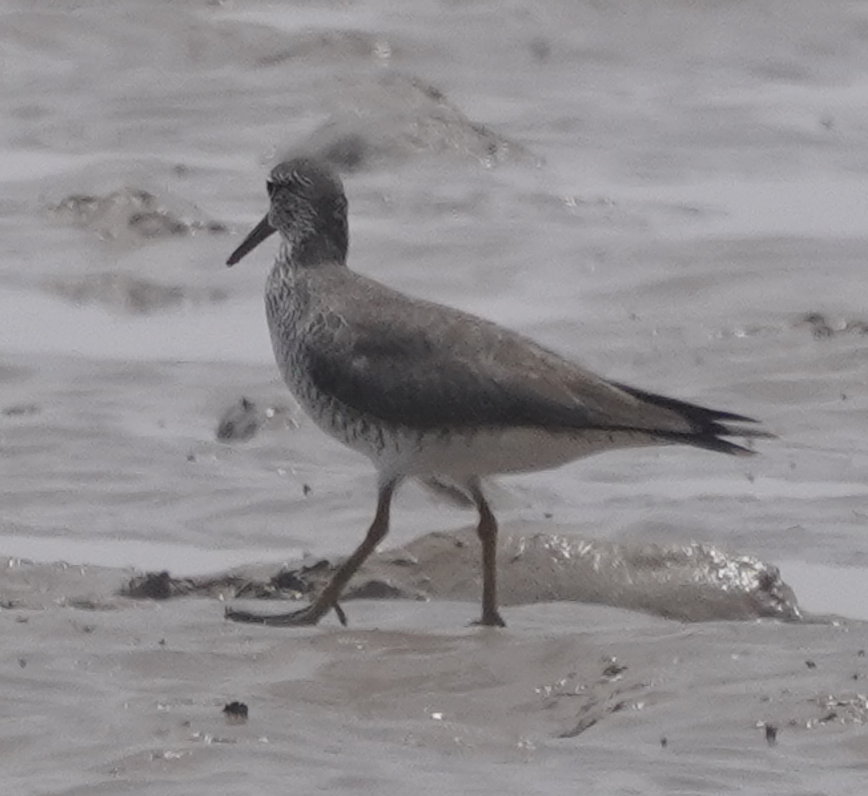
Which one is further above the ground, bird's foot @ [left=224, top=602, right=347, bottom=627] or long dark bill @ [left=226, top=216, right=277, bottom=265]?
long dark bill @ [left=226, top=216, right=277, bottom=265]

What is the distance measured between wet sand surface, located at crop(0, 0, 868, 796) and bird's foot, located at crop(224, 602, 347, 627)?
0.06m

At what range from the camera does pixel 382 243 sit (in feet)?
43.0

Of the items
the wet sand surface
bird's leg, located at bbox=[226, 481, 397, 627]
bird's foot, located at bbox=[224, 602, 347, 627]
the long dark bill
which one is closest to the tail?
the wet sand surface

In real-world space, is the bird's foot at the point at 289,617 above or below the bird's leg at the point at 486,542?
below

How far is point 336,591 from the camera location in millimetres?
8500

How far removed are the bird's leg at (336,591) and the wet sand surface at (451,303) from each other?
7 centimetres

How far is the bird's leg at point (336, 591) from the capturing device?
8.33 meters

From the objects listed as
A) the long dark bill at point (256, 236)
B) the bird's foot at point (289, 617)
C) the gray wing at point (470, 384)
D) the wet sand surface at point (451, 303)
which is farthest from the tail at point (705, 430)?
the long dark bill at point (256, 236)

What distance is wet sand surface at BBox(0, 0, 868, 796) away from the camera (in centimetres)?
691

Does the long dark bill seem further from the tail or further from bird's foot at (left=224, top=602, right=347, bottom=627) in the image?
the tail

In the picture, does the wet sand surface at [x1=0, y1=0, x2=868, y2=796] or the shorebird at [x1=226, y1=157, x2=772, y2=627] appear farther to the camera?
the shorebird at [x1=226, y1=157, x2=772, y2=627]

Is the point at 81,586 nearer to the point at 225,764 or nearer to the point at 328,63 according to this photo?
the point at 225,764

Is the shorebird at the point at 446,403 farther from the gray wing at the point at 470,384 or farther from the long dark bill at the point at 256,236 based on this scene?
the long dark bill at the point at 256,236

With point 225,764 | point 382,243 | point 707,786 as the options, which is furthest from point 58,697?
point 382,243
